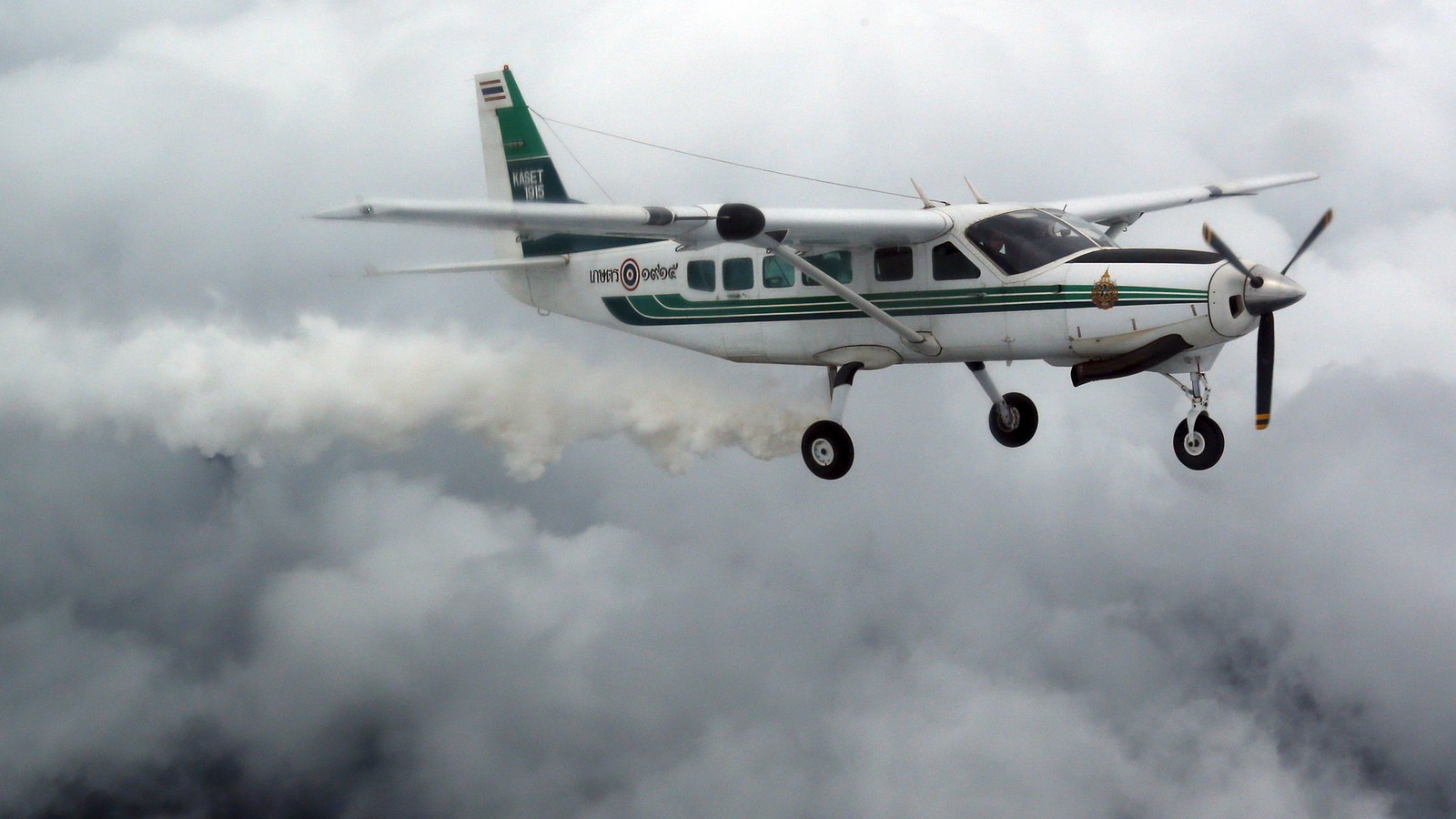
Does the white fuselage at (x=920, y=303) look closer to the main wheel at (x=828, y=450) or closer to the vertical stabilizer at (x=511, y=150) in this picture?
the main wheel at (x=828, y=450)

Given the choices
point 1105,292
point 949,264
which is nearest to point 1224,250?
point 1105,292

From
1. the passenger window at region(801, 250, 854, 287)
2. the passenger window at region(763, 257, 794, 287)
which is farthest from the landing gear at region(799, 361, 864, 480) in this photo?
the passenger window at region(763, 257, 794, 287)

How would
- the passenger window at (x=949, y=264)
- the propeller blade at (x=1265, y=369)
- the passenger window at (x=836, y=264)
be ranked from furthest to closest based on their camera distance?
the passenger window at (x=836, y=264)
the passenger window at (x=949, y=264)
the propeller blade at (x=1265, y=369)

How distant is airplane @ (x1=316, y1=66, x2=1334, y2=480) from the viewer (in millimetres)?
16938

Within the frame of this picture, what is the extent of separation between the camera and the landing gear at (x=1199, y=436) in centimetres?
1791

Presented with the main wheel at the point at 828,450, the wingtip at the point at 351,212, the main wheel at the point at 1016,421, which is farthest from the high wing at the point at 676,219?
the main wheel at the point at 1016,421

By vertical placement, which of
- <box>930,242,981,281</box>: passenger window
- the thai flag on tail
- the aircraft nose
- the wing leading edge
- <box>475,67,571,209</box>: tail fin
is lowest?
the aircraft nose

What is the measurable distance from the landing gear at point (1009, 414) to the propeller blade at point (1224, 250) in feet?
16.5

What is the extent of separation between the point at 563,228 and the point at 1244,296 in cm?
843

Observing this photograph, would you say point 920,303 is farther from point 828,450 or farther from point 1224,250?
point 1224,250

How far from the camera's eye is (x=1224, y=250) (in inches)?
650

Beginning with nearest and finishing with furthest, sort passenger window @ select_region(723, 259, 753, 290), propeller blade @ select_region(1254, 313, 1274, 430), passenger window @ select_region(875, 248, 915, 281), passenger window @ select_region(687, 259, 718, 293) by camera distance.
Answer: propeller blade @ select_region(1254, 313, 1274, 430) → passenger window @ select_region(875, 248, 915, 281) → passenger window @ select_region(723, 259, 753, 290) → passenger window @ select_region(687, 259, 718, 293)

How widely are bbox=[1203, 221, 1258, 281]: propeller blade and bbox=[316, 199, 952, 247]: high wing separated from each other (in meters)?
3.89

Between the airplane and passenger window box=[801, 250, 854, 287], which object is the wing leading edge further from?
passenger window box=[801, 250, 854, 287]
